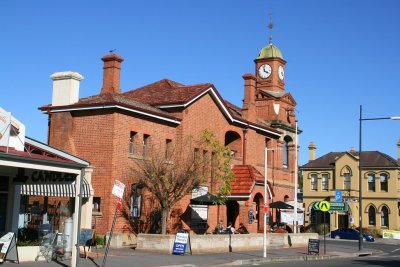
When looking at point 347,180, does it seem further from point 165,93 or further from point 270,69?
point 165,93

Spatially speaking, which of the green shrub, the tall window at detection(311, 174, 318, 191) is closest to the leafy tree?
the green shrub

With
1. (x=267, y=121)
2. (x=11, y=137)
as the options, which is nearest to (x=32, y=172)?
(x=11, y=137)

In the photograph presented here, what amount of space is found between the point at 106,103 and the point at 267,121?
19478mm

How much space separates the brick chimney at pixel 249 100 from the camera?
39.2 metres

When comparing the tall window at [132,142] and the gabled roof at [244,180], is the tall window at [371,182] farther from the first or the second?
the tall window at [132,142]

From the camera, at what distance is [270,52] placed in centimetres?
4816

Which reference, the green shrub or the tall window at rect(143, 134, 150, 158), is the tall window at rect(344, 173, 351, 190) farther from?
the green shrub

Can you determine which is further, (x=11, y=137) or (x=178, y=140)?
(x=178, y=140)

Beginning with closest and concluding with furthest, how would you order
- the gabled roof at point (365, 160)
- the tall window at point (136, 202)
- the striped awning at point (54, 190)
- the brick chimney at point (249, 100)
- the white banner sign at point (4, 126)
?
the white banner sign at point (4, 126), the striped awning at point (54, 190), the tall window at point (136, 202), the brick chimney at point (249, 100), the gabled roof at point (365, 160)

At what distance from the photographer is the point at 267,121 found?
145 feet

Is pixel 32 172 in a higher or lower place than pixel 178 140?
lower

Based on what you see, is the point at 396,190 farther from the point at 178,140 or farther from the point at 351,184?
the point at 178,140

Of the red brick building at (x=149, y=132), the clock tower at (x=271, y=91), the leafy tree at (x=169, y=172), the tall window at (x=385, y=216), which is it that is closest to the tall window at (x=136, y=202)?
the red brick building at (x=149, y=132)

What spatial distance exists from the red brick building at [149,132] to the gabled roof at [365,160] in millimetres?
27135
